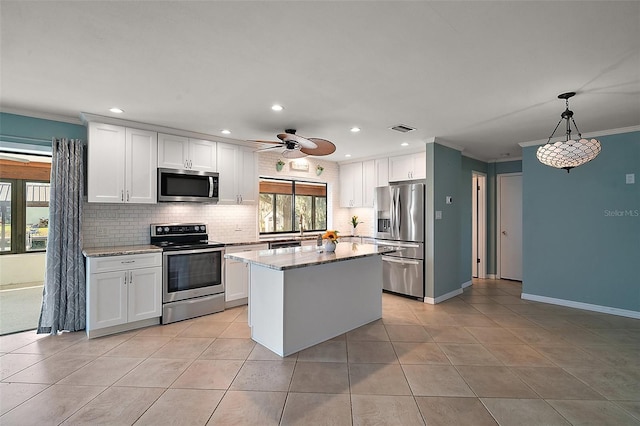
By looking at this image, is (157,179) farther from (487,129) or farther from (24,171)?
(487,129)

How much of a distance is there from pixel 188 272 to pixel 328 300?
1888 millimetres

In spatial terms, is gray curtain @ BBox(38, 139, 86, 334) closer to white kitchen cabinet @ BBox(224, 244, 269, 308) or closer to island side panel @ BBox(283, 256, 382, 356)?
white kitchen cabinet @ BBox(224, 244, 269, 308)

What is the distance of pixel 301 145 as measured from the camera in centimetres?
331

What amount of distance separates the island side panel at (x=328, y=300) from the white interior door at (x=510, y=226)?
3650mm

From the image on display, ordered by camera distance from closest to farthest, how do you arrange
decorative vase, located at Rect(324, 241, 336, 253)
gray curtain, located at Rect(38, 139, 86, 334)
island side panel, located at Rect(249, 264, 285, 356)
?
island side panel, located at Rect(249, 264, 285, 356) < gray curtain, located at Rect(38, 139, 86, 334) < decorative vase, located at Rect(324, 241, 336, 253)

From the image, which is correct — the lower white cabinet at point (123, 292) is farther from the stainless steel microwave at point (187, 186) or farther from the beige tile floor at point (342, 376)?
the stainless steel microwave at point (187, 186)

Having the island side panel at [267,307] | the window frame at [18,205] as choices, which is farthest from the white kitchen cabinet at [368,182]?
the window frame at [18,205]

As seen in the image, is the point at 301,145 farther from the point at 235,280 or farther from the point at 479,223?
the point at 479,223

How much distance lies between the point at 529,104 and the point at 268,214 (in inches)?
162

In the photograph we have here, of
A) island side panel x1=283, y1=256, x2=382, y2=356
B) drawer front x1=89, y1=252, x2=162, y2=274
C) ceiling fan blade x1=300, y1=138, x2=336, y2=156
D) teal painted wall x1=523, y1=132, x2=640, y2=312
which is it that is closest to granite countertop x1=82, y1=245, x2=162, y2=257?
drawer front x1=89, y1=252, x2=162, y2=274

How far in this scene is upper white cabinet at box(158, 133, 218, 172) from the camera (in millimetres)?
3973

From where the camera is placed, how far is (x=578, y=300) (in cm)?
431

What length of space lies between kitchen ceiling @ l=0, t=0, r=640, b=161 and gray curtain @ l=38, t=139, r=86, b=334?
57cm

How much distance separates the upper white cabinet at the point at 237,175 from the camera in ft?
14.9
